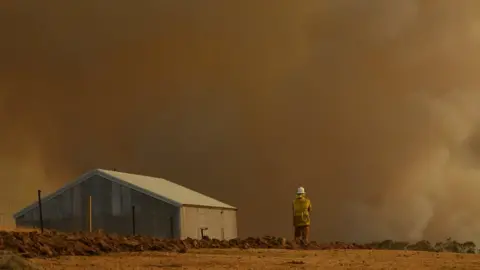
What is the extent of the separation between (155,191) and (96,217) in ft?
10.8

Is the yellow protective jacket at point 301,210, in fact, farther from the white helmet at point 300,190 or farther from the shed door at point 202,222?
the shed door at point 202,222

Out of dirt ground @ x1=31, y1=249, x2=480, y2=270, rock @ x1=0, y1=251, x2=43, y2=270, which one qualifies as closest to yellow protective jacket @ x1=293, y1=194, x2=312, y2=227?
dirt ground @ x1=31, y1=249, x2=480, y2=270

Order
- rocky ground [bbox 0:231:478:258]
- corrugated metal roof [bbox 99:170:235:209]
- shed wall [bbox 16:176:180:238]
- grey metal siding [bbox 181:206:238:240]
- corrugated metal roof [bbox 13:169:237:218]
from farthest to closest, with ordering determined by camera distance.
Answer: corrugated metal roof [bbox 99:170:235:209]
grey metal siding [bbox 181:206:238:240]
corrugated metal roof [bbox 13:169:237:218]
shed wall [bbox 16:176:180:238]
rocky ground [bbox 0:231:478:258]

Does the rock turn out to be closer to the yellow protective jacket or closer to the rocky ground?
the rocky ground

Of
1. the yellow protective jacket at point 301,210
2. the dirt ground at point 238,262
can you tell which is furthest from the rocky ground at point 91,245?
the yellow protective jacket at point 301,210

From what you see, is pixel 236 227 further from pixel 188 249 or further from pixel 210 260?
pixel 210 260

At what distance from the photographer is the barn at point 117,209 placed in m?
37.9

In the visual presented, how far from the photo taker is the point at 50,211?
39.9m

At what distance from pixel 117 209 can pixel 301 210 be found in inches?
538

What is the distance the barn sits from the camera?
124 feet

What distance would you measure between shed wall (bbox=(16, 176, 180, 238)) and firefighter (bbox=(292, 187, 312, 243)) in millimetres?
10650

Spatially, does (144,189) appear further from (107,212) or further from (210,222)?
(210,222)

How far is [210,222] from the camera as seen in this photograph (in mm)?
42781

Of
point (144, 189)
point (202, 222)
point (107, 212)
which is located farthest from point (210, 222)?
point (107, 212)
